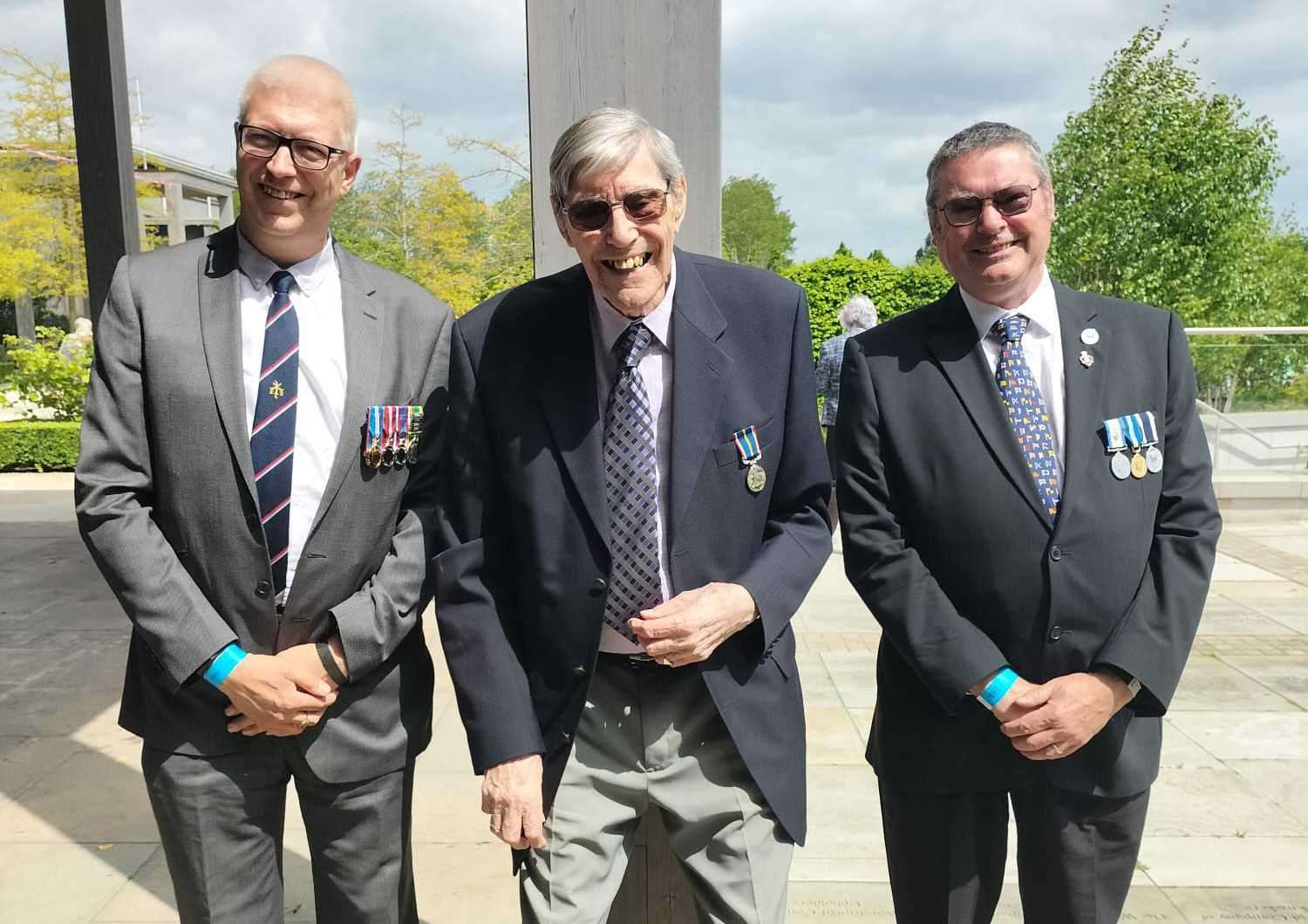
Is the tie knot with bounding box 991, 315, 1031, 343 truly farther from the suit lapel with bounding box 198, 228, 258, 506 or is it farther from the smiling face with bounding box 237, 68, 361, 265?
the suit lapel with bounding box 198, 228, 258, 506

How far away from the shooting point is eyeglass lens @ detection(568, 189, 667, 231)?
1792mm

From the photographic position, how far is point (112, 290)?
2.05m

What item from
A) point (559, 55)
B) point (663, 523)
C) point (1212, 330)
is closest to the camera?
point (663, 523)

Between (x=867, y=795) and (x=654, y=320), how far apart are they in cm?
279

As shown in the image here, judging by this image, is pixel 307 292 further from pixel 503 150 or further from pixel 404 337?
pixel 503 150

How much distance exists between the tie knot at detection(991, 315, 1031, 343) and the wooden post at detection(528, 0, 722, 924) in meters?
0.86

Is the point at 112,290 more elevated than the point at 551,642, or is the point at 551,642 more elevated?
the point at 112,290

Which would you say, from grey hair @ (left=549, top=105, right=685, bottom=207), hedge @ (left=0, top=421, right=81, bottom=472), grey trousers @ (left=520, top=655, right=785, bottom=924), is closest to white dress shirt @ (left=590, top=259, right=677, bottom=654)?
grey trousers @ (left=520, top=655, right=785, bottom=924)

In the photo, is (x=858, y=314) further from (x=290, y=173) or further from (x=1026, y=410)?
(x=290, y=173)

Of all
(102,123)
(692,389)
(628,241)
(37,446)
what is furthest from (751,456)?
(37,446)

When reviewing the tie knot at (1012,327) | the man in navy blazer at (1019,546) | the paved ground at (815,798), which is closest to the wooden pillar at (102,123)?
the paved ground at (815,798)

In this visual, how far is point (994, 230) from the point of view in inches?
79.0

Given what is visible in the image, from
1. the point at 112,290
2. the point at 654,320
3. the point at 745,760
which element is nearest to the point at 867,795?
the point at 745,760

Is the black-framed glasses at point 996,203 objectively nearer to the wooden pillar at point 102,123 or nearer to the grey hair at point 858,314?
the wooden pillar at point 102,123
